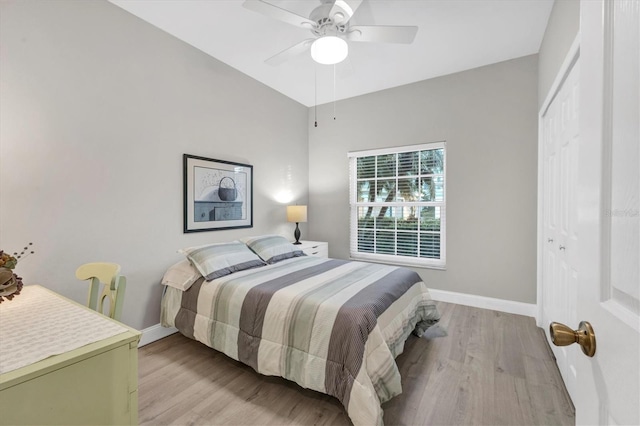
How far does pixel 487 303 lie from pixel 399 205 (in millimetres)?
1573

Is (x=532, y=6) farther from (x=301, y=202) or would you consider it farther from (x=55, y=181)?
(x=55, y=181)

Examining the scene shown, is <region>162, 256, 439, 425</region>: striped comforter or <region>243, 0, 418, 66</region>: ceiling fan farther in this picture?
<region>243, 0, 418, 66</region>: ceiling fan

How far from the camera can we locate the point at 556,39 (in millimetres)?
2172

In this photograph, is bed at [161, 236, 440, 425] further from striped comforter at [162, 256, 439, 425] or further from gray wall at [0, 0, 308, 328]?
gray wall at [0, 0, 308, 328]

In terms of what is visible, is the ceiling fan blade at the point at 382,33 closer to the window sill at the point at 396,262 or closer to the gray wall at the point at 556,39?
the gray wall at the point at 556,39

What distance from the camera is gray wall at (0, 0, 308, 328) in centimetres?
189

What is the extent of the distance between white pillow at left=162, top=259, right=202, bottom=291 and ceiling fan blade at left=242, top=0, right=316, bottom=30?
207 centimetres

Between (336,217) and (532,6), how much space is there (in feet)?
10.3

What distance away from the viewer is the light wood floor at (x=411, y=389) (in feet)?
5.43

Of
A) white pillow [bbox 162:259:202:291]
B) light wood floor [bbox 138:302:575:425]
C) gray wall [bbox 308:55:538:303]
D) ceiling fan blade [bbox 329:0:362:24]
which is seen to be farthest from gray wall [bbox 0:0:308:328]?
gray wall [bbox 308:55:538:303]

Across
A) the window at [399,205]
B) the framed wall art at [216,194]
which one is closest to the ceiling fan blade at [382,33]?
the window at [399,205]

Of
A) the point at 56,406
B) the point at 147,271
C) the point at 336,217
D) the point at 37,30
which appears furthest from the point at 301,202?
the point at 56,406

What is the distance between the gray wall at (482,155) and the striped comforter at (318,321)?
1.26 m

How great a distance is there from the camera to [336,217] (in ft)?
14.5
